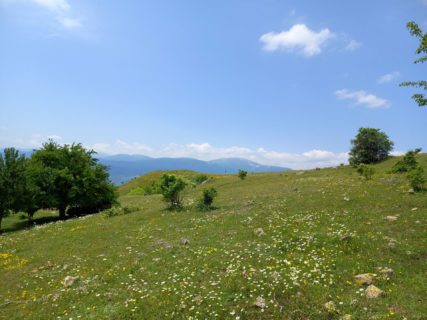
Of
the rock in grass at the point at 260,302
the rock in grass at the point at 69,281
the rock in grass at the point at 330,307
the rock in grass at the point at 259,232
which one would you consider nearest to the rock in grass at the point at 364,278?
the rock in grass at the point at 330,307

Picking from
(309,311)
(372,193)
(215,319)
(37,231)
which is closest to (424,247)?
(309,311)

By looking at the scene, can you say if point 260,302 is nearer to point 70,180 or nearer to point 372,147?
point 70,180

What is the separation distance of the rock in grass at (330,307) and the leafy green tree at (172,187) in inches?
961

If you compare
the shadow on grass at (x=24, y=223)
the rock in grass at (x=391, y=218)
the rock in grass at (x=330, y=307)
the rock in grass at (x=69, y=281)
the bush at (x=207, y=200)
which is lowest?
the shadow on grass at (x=24, y=223)

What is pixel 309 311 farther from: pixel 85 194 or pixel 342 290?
pixel 85 194

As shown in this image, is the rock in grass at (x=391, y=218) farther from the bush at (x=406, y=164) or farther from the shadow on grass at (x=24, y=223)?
the shadow on grass at (x=24, y=223)

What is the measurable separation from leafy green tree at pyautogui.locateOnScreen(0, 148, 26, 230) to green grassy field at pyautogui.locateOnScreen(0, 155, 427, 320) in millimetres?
13599

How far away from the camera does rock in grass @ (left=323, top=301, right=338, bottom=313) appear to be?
1016 cm

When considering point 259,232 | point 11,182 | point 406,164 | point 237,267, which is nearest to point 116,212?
point 11,182

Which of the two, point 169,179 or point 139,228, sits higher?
point 169,179

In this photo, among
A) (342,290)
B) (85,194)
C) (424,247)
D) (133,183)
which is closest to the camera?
(342,290)

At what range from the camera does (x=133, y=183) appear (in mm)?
138375

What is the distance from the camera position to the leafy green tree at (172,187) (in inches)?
1327

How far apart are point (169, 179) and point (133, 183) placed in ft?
357
